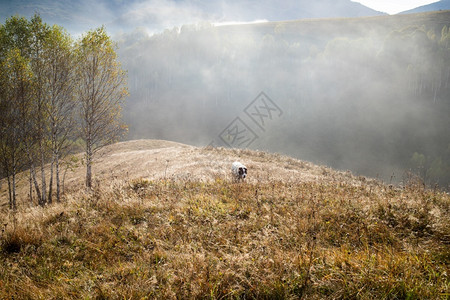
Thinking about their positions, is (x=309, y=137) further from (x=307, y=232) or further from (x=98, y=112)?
(x=307, y=232)

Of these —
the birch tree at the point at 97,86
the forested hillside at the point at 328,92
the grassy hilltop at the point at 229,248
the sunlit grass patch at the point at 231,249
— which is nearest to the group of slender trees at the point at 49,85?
the birch tree at the point at 97,86

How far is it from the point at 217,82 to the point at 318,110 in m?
66.6

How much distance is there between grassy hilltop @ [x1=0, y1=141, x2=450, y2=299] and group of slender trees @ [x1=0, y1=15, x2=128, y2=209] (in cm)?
1340

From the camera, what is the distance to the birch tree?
55.0 ft

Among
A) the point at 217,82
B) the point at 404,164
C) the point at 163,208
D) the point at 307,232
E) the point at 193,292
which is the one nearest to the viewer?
the point at 193,292

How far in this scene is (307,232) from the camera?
4.60 metres

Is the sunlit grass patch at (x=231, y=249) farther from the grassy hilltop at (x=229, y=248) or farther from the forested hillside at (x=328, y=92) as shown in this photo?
the forested hillside at (x=328, y=92)

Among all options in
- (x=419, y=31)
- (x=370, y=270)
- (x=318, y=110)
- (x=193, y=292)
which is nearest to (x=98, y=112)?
(x=193, y=292)

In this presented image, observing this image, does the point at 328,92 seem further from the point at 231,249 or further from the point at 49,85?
the point at 231,249

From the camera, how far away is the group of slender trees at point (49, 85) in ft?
51.2

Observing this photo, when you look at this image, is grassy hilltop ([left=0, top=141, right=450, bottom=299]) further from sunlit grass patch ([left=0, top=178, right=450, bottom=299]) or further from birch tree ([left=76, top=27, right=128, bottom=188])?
birch tree ([left=76, top=27, right=128, bottom=188])

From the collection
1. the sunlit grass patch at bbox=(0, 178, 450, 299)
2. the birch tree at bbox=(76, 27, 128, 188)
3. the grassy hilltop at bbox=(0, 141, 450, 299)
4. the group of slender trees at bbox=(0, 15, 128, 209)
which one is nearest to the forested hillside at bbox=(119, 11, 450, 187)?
the grassy hilltop at bbox=(0, 141, 450, 299)

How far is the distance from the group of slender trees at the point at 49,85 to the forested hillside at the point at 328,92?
4414 centimetres

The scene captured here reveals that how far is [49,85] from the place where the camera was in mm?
16125
